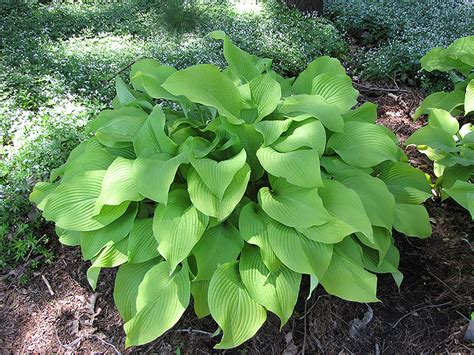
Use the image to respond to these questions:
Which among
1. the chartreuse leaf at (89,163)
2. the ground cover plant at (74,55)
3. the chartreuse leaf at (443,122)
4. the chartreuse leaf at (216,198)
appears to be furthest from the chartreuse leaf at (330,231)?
the ground cover plant at (74,55)

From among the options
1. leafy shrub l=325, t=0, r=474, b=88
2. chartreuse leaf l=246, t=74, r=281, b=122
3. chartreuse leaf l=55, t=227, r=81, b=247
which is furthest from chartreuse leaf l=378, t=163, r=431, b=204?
leafy shrub l=325, t=0, r=474, b=88

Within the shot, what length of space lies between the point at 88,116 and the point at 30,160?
614mm

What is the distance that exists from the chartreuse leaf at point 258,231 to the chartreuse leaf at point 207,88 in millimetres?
433

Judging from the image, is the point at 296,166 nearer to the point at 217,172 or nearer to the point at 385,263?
the point at 217,172

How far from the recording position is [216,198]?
1.91 m

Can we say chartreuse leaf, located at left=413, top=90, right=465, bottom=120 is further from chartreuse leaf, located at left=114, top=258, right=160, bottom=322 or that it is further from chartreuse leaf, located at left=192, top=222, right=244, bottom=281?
chartreuse leaf, located at left=114, top=258, right=160, bottom=322

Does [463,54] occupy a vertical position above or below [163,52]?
above

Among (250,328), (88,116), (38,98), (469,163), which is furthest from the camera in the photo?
(38,98)

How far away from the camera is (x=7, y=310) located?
2436 mm

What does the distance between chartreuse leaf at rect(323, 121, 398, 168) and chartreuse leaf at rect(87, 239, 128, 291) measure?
117 cm

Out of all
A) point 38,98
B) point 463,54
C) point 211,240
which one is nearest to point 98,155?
point 211,240

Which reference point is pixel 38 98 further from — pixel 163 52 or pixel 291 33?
pixel 291 33

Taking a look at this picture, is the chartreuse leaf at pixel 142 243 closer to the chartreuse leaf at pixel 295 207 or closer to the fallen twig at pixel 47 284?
the chartreuse leaf at pixel 295 207

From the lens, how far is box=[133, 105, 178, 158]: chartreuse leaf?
2.15 m
